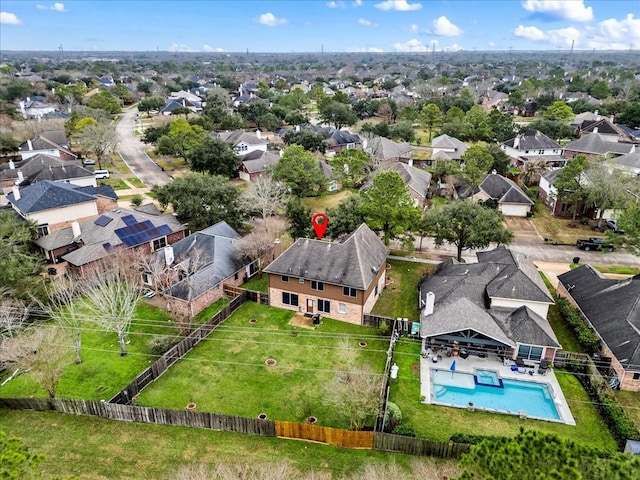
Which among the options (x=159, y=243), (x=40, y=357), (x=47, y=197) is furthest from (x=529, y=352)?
(x=47, y=197)

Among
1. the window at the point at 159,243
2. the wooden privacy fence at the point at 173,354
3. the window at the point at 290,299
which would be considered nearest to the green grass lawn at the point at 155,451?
the wooden privacy fence at the point at 173,354

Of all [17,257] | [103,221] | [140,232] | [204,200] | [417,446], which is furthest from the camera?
[204,200]

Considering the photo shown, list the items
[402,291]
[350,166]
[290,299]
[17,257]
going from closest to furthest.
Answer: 1. [17,257]
2. [290,299]
3. [402,291]
4. [350,166]

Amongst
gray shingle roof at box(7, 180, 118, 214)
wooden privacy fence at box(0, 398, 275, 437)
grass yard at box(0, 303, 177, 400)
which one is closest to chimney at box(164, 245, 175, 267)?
grass yard at box(0, 303, 177, 400)

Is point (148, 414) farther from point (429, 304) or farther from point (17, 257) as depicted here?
point (17, 257)

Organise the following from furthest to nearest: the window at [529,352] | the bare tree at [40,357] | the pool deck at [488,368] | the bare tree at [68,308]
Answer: the bare tree at [68,308] < the window at [529,352] < the pool deck at [488,368] < the bare tree at [40,357]

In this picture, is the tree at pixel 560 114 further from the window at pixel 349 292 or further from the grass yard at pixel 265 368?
the grass yard at pixel 265 368

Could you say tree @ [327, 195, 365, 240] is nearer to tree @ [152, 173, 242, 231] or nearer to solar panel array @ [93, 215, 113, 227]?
tree @ [152, 173, 242, 231]
